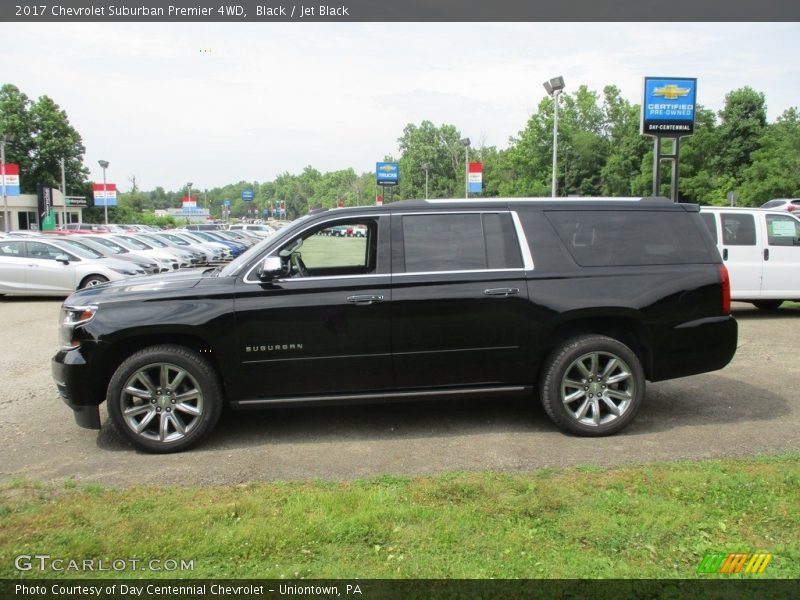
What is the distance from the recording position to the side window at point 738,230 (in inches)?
453

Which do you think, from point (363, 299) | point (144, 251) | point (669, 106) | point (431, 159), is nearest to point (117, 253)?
point (144, 251)

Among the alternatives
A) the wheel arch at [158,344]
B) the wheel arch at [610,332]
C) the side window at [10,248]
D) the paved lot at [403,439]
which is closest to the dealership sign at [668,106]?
the paved lot at [403,439]

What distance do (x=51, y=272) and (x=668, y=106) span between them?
1650 centimetres

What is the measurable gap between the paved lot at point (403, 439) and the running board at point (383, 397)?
0.34 metres

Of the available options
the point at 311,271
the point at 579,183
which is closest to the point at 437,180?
the point at 579,183

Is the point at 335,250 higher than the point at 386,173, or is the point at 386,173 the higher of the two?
the point at 386,173

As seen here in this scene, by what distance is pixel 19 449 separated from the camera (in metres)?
5.37

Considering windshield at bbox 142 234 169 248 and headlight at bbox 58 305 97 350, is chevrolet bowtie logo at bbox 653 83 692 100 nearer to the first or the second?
windshield at bbox 142 234 169 248

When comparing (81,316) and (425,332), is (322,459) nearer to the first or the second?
(425,332)

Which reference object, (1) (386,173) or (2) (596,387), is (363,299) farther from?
(1) (386,173)

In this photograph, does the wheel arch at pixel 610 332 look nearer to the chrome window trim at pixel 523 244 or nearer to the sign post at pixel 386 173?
the chrome window trim at pixel 523 244

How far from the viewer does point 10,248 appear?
16.0m

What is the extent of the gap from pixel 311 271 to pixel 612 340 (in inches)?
104

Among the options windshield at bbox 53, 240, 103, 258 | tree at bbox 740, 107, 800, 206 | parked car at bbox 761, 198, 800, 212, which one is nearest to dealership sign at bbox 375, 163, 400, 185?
tree at bbox 740, 107, 800, 206
